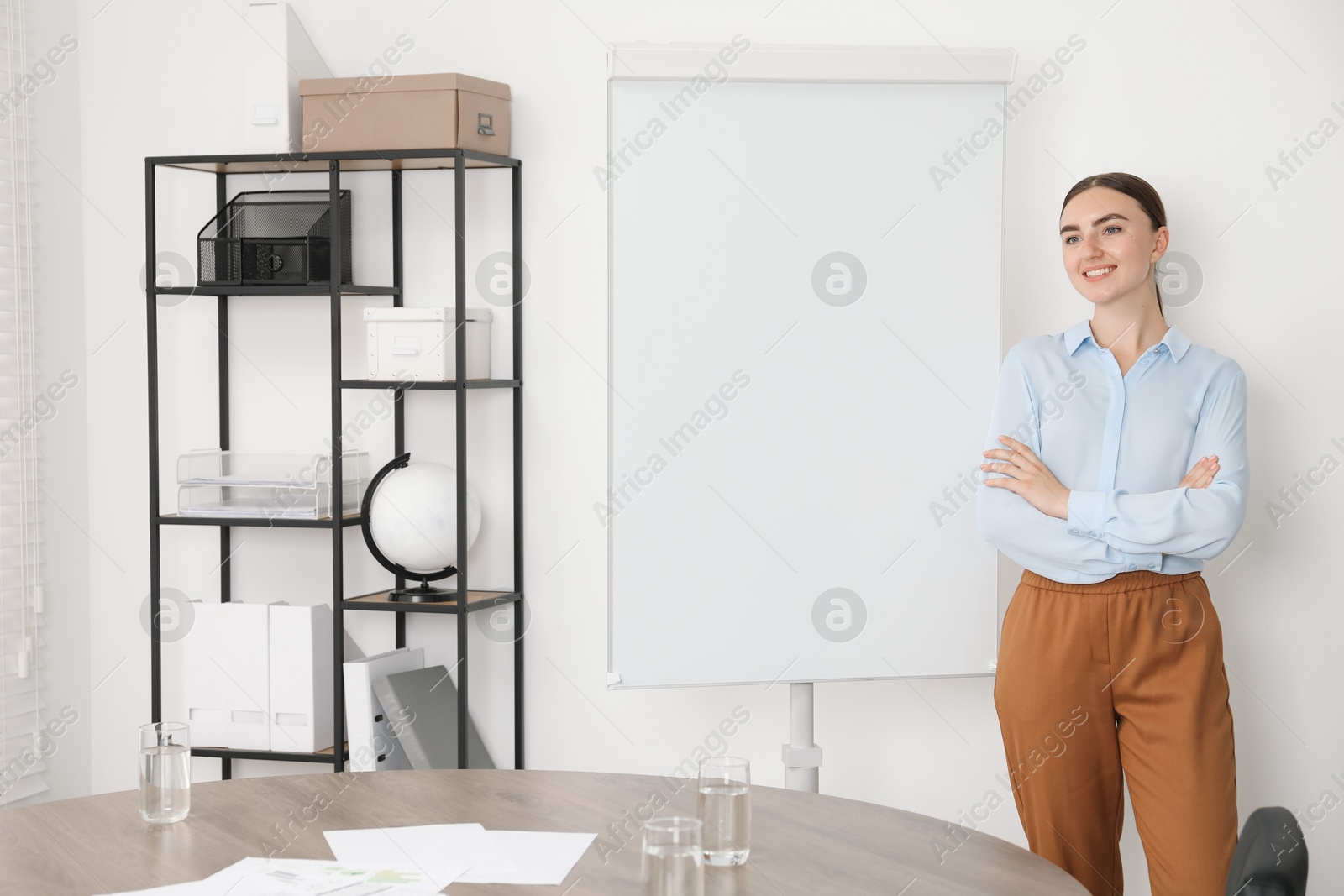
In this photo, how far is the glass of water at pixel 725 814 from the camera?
1.33m

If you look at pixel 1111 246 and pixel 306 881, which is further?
pixel 1111 246

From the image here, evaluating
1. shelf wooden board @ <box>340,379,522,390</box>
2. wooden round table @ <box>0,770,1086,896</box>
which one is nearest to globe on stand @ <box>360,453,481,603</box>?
shelf wooden board @ <box>340,379,522,390</box>

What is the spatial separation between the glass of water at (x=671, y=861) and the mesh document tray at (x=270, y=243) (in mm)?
2034

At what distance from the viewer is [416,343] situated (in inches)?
110

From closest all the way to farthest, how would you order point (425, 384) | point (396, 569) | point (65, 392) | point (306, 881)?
1. point (306, 881)
2. point (425, 384)
3. point (396, 569)
4. point (65, 392)

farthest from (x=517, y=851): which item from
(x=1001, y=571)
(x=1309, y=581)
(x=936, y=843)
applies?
(x=1309, y=581)

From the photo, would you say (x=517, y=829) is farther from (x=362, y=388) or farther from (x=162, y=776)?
(x=362, y=388)

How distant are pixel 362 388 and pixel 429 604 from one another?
57cm

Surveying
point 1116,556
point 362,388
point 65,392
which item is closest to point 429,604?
point 362,388

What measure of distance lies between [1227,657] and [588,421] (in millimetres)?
1629

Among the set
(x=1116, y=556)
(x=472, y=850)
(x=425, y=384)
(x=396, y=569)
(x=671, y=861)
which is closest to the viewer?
(x=671, y=861)

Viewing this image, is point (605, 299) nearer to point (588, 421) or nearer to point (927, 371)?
point (588, 421)

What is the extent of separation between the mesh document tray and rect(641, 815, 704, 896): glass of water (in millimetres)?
2034

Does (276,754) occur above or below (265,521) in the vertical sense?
below
